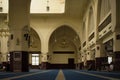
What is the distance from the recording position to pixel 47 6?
41062 mm

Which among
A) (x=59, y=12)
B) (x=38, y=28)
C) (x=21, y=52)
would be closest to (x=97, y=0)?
(x=21, y=52)

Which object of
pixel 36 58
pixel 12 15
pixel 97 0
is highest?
pixel 97 0

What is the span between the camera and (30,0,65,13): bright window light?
4062 centimetres

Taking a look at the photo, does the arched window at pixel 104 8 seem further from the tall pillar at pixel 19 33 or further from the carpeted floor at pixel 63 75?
the carpeted floor at pixel 63 75

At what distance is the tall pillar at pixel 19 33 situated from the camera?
74.9 ft

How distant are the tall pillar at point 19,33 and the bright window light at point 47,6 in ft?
56.8

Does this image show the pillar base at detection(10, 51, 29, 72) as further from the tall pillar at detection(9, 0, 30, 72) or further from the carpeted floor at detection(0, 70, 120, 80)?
the carpeted floor at detection(0, 70, 120, 80)

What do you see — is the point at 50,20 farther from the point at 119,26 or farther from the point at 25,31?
the point at 119,26

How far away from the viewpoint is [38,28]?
42.1m

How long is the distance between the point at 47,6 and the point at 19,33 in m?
18.5

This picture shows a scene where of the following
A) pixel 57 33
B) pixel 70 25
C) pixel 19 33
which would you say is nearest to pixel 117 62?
pixel 19 33

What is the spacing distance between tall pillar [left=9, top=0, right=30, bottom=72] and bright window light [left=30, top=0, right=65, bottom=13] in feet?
56.8

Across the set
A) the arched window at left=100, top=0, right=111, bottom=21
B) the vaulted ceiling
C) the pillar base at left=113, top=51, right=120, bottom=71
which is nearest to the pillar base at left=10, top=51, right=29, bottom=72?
the pillar base at left=113, top=51, right=120, bottom=71

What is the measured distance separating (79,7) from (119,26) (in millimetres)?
17123
